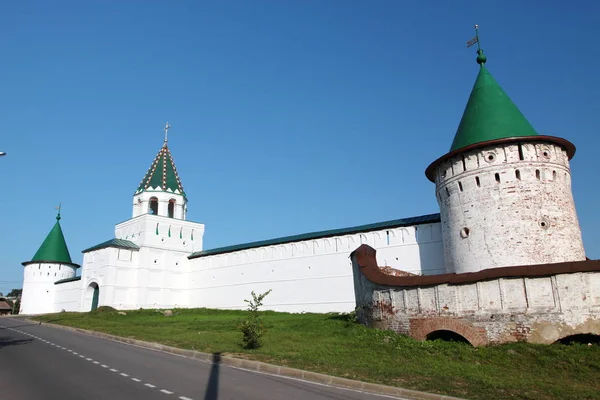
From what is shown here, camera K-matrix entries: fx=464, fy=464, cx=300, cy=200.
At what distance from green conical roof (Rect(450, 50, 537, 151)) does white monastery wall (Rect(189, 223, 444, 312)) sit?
242 inches

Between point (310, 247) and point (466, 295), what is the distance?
16.3m

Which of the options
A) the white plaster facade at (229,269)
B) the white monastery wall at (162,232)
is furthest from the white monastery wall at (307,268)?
the white monastery wall at (162,232)

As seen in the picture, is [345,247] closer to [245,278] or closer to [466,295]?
[245,278]

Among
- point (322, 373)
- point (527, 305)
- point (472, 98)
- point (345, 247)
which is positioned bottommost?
point (322, 373)

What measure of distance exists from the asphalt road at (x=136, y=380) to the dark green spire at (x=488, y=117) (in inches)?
511

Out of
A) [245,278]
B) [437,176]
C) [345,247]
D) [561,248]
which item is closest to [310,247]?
[345,247]

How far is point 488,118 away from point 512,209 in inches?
154

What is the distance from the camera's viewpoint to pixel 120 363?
10.6 meters

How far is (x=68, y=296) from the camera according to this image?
133 ft

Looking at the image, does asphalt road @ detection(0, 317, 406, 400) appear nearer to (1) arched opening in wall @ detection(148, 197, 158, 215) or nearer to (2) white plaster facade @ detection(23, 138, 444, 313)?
(2) white plaster facade @ detection(23, 138, 444, 313)

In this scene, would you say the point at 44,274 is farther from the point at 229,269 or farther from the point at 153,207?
the point at 229,269

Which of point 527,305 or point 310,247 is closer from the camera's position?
point 527,305

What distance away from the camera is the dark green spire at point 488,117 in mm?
17609

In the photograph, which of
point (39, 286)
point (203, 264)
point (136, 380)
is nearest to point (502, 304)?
point (136, 380)
